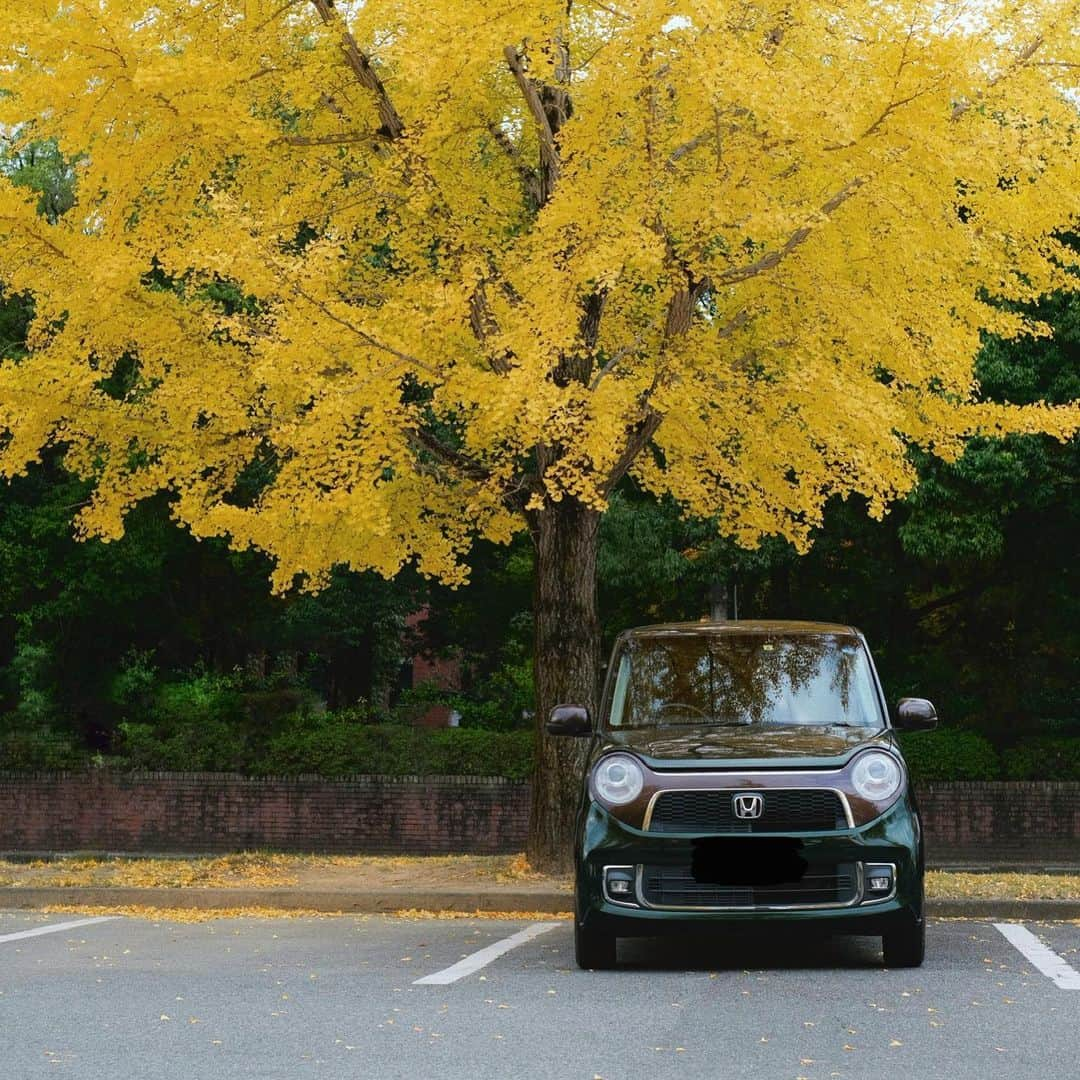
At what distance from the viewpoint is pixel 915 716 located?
396 inches

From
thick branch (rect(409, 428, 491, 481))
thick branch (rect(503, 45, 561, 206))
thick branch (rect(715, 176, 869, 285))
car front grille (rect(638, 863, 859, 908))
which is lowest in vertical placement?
car front grille (rect(638, 863, 859, 908))

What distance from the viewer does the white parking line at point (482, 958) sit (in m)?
9.27

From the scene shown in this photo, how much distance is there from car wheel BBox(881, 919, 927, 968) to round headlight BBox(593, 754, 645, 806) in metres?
1.50

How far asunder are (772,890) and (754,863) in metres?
0.16

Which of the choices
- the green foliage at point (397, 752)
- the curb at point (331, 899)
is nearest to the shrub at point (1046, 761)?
the green foliage at point (397, 752)

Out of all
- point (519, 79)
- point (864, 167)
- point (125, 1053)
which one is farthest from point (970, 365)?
point (125, 1053)

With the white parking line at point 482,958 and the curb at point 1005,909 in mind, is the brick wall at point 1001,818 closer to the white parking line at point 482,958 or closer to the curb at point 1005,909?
the curb at point 1005,909

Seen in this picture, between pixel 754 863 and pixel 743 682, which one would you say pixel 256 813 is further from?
pixel 754 863

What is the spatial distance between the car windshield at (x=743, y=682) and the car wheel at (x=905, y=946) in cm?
119

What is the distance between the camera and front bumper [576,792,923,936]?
920 centimetres

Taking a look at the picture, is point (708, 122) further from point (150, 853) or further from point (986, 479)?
point (150, 853)

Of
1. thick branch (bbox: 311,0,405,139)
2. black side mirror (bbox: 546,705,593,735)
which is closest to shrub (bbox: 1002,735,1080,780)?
thick branch (bbox: 311,0,405,139)

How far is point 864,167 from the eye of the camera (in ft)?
43.5

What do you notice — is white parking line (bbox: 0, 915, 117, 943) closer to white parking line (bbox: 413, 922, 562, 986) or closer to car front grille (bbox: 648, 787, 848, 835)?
white parking line (bbox: 413, 922, 562, 986)
